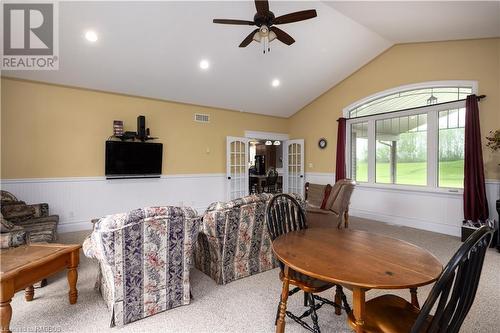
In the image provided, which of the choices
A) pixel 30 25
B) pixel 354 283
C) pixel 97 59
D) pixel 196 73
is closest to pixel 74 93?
pixel 97 59

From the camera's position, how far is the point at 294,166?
25.0 ft

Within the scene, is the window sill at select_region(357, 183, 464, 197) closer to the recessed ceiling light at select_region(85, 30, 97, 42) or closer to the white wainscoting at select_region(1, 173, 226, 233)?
the white wainscoting at select_region(1, 173, 226, 233)

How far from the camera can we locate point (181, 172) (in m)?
6.06

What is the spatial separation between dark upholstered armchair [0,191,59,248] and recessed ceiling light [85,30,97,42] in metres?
2.69

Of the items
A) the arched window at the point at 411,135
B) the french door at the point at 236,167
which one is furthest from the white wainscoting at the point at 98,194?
→ the arched window at the point at 411,135

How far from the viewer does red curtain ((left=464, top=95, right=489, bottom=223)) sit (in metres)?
4.11

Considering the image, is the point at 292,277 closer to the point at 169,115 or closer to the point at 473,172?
the point at 473,172

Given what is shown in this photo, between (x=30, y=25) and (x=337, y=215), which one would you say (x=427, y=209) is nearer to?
(x=337, y=215)

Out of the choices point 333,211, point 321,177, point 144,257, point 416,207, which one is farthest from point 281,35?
point 321,177

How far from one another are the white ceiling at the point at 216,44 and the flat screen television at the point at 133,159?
1170mm

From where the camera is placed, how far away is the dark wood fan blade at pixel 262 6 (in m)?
2.64

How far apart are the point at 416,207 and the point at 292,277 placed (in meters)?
4.57

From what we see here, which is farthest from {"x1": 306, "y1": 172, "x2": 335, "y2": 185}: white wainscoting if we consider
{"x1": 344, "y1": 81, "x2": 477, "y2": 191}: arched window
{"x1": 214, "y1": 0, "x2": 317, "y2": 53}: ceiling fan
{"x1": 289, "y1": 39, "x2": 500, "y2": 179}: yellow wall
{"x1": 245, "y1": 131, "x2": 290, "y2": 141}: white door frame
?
{"x1": 214, "y1": 0, "x2": 317, "y2": 53}: ceiling fan

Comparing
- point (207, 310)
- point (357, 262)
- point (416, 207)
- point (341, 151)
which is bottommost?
point (207, 310)
